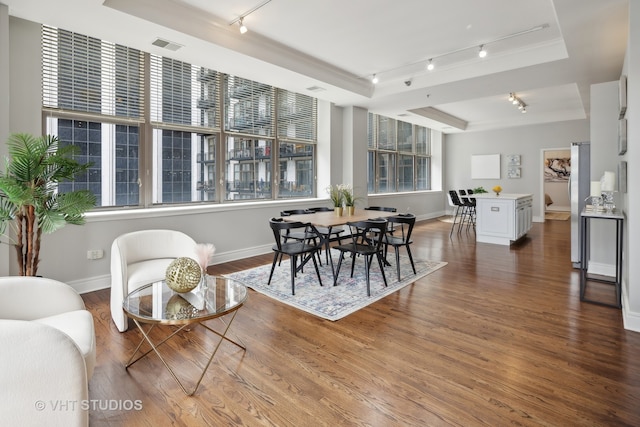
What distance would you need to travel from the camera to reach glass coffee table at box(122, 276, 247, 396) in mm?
2018

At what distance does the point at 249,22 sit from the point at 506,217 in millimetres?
5425

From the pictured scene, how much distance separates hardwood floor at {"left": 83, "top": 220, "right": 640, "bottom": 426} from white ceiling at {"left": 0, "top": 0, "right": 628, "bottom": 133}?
9.11 feet

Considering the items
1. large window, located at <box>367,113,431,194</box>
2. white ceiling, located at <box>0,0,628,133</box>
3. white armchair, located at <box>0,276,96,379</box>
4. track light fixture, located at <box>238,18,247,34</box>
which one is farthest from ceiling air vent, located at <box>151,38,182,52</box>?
large window, located at <box>367,113,431,194</box>

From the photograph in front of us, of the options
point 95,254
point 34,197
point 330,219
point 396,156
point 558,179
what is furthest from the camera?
point 558,179

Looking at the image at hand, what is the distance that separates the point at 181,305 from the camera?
221cm

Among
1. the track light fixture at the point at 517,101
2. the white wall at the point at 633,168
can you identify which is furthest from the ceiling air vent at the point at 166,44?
the track light fixture at the point at 517,101

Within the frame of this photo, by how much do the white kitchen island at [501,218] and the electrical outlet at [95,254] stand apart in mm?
6265

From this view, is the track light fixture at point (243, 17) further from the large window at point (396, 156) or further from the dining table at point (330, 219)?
the large window at point (396, 156)

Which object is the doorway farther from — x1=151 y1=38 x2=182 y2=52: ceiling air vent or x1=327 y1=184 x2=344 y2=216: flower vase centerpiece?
x1=151 y1=38 x2=182 y2=52: ceiling air vent

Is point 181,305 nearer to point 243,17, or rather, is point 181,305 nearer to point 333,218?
point 333,218

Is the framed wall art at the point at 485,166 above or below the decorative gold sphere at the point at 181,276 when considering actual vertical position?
above

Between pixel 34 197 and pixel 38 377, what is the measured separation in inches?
71.8

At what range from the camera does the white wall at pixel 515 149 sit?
951cm

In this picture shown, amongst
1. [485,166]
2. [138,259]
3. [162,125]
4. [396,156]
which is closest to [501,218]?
[396,156]
